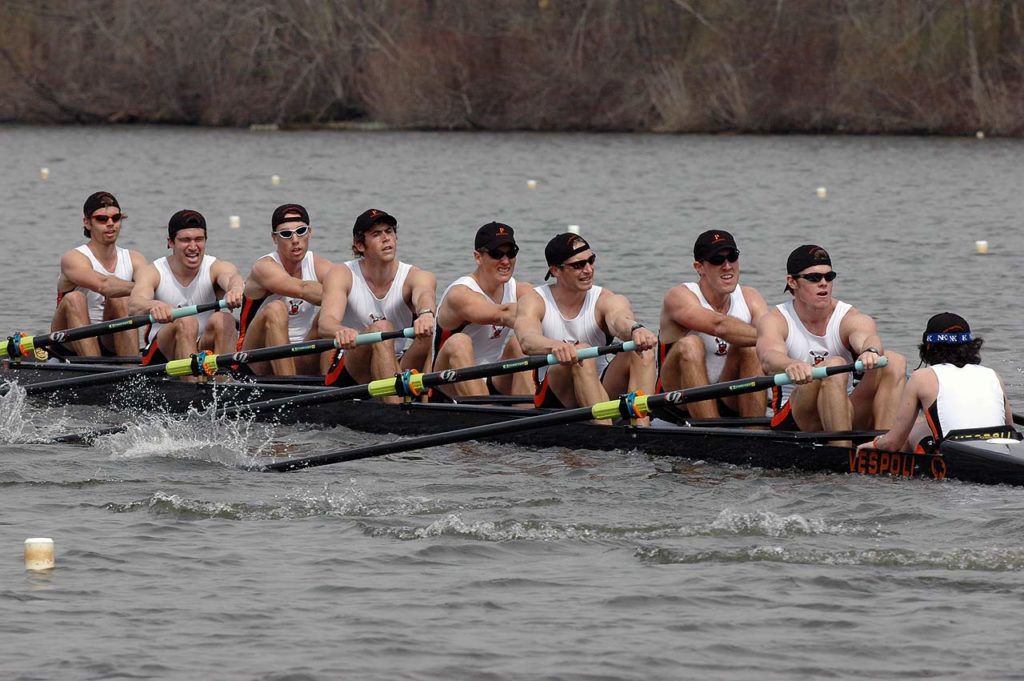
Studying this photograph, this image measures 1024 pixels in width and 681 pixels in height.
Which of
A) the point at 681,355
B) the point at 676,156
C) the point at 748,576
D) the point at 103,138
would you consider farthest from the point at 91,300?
the point at 103,138

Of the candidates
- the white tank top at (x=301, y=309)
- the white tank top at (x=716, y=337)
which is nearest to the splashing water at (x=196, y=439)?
the white tank top at (x=301, y=309)

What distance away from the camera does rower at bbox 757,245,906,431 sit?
343 inches

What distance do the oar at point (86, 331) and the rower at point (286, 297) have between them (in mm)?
238

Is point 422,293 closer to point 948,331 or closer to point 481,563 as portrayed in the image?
point 481,563

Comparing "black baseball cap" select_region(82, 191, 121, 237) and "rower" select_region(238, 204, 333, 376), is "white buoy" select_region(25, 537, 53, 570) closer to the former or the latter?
"rower" select_region(238, 204, 333, 376)

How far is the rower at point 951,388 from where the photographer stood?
8211mm

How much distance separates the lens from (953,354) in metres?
8.24

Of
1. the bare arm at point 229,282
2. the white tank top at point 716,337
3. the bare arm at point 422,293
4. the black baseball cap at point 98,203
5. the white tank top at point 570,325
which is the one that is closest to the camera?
the white tank top at point 716,337

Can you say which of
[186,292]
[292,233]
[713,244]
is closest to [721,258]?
[713,244]

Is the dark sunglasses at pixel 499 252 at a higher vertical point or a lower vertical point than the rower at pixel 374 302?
higher

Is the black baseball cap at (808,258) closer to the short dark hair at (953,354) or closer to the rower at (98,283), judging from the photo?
the short dark hair at (953,354)

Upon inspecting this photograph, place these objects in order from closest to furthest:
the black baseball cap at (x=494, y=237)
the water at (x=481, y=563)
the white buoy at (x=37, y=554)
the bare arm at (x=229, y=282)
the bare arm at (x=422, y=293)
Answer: the water at (x=481, y=563) → the white buoy at (x=37, y=554) → the black baseball cap at (x=494, y=237) → the bare arm at (x=422, y=293) → the bare arm at (x=229, y=282)

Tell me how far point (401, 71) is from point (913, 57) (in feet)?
40.7

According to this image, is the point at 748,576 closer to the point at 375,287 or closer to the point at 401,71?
the point at 375,287
